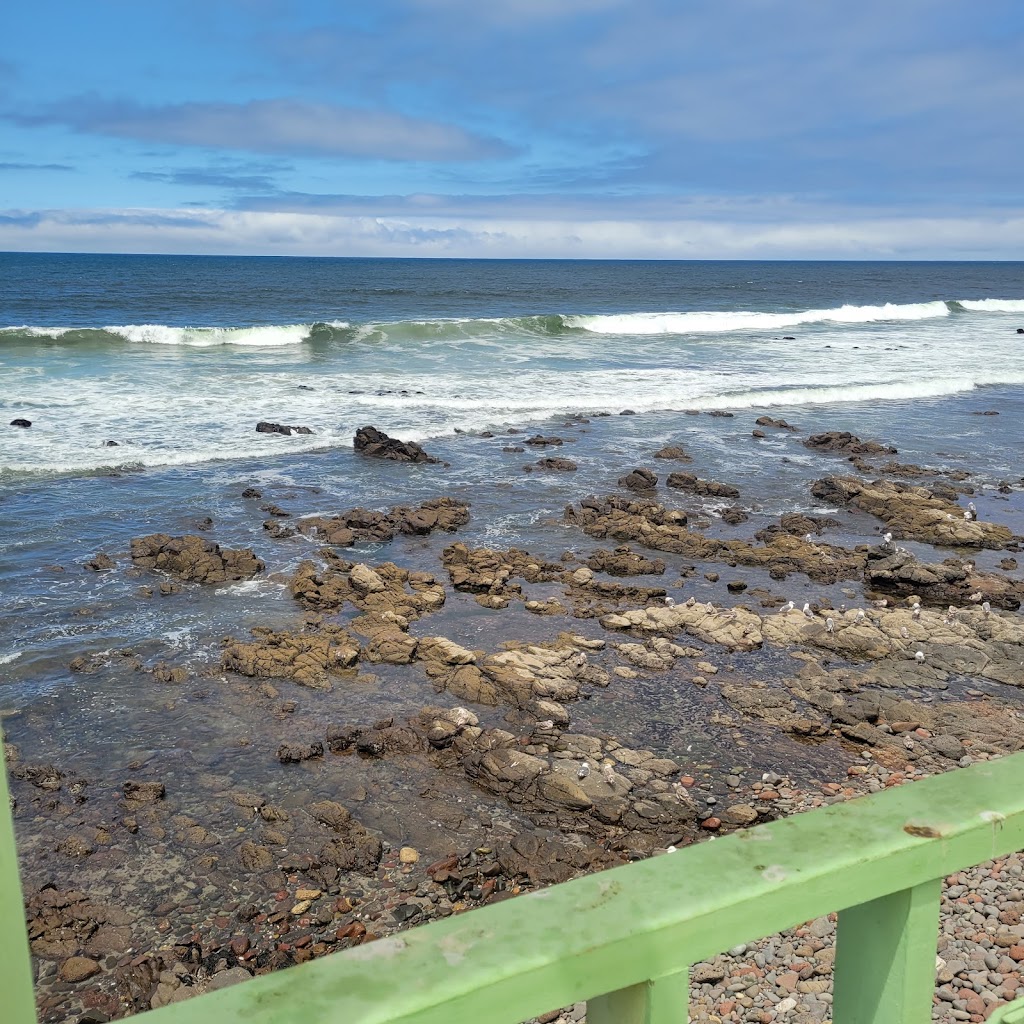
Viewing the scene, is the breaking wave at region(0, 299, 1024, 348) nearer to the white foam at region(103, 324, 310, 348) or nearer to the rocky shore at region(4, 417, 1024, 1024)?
the white foam at region(103, 324, 310, 348)

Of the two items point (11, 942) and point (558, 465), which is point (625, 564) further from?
point (11, 942)

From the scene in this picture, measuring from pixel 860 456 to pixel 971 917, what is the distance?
1510 centimetres

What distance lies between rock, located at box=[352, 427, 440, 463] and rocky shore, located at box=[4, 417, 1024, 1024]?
451cm

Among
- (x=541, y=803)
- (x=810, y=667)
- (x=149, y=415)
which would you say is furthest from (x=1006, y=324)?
(x=541, y=803)

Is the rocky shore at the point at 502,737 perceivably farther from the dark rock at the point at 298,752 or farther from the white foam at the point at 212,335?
the white foam at the point at 212,335

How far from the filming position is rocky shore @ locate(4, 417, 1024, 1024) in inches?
230

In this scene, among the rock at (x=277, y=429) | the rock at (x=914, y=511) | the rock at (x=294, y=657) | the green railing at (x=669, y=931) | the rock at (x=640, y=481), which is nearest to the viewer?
the green railing at (x=669, y=931)

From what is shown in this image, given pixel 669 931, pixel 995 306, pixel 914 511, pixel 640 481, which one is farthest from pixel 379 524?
pixel 995 306

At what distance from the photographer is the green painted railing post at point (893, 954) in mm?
1428

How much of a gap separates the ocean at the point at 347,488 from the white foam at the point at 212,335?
0.12 m

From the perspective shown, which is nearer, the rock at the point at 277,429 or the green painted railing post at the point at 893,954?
the green painted railing post at the point at 893,954

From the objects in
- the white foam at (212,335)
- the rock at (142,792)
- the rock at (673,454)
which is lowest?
the rock at (142,792)

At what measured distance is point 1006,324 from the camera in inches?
2030

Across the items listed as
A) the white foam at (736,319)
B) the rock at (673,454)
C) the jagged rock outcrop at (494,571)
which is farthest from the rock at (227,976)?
the white foam at (736,319)
